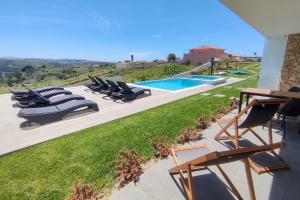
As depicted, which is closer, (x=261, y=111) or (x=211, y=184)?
(x=211, y=184)

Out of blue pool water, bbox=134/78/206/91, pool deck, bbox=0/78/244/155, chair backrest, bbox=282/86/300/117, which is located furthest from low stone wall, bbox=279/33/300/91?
blue pool water, bbox=134/78/206/91

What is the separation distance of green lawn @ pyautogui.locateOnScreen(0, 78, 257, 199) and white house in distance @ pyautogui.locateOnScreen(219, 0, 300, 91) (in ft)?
9.76

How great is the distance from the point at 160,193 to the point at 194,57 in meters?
53.0

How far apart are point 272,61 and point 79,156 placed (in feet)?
23.2

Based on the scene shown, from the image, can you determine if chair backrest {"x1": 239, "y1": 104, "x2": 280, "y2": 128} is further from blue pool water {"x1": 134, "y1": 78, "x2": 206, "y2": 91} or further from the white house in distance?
blue pool water {"x1": 134, "y1": 78, "x2": 206, "y2": 91}

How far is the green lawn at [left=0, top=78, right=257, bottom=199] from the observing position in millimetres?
3020

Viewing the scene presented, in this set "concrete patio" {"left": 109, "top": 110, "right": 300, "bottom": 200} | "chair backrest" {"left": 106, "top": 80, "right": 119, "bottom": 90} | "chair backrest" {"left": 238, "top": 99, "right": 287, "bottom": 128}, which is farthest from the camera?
"chair backrest" {"left": 106, "top": 80, "right": 119, "bottom": 90}

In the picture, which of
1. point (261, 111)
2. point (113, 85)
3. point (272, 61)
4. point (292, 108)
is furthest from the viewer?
point (113, 85)

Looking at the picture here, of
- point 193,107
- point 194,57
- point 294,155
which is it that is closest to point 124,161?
point 294,155

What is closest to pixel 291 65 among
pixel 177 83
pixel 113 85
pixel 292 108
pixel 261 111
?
pixel 292 108

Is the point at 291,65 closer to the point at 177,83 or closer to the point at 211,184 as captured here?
the point at 211,184

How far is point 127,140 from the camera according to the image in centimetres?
456

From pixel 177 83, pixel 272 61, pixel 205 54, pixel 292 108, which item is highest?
pixel 205 54

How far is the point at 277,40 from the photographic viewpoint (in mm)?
6875
